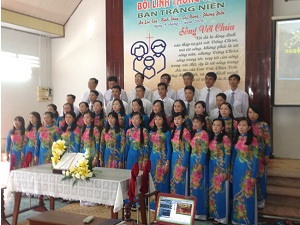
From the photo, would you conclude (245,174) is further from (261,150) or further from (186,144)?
(186,144)

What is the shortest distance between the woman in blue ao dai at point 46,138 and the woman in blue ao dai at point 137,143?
120 centimetres

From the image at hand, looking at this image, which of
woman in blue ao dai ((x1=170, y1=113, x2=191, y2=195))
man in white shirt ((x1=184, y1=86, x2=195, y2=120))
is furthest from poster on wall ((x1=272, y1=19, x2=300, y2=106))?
woman in blue ao dai ((x1=170, y1=113, x2=191, y2=195))

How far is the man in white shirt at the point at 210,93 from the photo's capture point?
5.13 m

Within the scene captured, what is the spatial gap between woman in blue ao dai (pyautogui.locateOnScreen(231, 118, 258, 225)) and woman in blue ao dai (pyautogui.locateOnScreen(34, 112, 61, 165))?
2611 mm

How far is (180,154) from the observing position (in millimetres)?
4203

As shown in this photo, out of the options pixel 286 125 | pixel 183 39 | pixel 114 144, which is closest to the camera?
pixel 114 144

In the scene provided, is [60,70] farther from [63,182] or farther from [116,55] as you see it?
[63,182]

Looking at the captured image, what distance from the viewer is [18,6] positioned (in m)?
6.33

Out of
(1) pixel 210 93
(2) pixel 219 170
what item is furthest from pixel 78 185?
(1) pixel 210 93

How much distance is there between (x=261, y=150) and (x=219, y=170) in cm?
65

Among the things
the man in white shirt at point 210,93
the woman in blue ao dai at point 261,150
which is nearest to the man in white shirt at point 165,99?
the man in white shirt at point 210,93

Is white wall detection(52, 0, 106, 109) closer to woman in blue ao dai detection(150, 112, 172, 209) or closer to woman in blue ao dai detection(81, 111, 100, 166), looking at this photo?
woman in blue ao dai detection(81, 111, 100, 166)

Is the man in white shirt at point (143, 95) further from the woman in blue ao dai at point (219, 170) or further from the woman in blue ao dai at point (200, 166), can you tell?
the woman in blue ao dai at point (219, 170)

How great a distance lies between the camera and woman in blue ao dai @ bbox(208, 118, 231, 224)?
13.0ft
